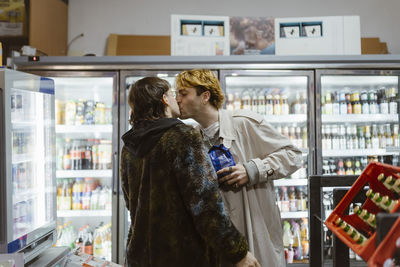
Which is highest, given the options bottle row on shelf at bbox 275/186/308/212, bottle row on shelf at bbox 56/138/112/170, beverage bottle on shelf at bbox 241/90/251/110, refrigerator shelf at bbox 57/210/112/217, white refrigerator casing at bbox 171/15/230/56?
white refrigerator casing at bbox 171/15/230/56

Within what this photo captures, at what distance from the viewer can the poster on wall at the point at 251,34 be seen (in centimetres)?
321

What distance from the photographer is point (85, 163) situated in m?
3.10

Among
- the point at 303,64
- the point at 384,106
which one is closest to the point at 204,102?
the point at 303,64

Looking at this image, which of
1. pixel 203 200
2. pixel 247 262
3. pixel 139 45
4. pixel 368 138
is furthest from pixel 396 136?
pixel 139 45

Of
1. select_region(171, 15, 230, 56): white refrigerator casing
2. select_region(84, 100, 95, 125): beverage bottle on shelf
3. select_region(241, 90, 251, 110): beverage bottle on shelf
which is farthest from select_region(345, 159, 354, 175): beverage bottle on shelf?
select_region(84, 100, 95, 125): beverage bottle on shelf

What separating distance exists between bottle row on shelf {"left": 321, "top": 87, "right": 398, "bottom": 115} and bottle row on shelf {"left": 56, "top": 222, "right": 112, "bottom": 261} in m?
2.61

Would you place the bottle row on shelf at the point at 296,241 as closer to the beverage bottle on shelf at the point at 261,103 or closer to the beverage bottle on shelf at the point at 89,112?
the beverage bottle on shelf at the point at 261,103

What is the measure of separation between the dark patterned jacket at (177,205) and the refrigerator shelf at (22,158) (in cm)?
67

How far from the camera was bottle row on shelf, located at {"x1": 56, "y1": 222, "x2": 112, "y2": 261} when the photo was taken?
9.84 feet

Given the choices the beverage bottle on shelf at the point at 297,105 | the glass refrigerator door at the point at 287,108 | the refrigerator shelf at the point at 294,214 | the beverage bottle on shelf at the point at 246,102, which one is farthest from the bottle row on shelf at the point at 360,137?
the beverage bottle on shelf at the point at 246,102

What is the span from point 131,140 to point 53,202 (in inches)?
34.1

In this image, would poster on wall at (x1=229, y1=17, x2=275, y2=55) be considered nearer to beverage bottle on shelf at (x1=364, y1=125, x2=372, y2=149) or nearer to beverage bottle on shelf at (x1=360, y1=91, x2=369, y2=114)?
beverage bottle on shelf at (x1=360, y1=91, x2=369, y2=114)

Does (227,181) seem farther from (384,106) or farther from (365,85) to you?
(365,85)

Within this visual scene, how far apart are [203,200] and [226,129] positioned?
48 centimetres
